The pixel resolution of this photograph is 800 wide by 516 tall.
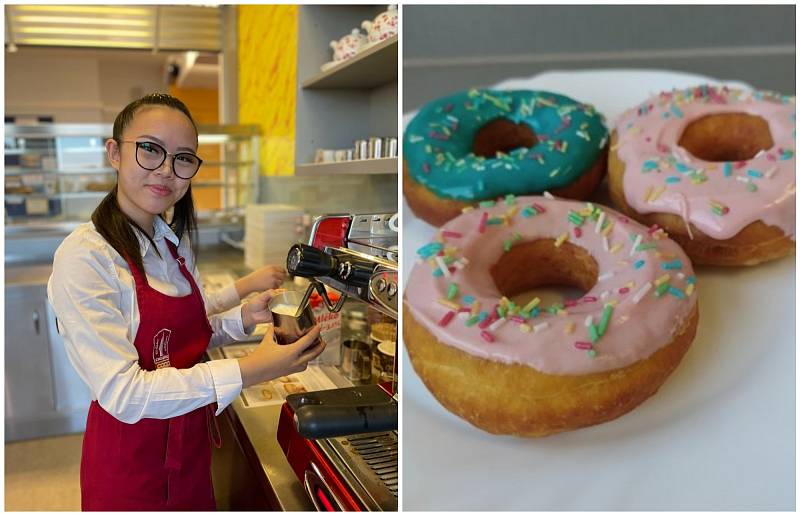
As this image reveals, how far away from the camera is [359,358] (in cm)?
137

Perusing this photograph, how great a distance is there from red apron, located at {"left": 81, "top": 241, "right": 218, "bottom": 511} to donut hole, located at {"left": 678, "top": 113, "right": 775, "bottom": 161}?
3.16 feet

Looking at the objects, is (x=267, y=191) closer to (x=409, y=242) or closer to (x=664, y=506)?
Result: (x=409, y=242)

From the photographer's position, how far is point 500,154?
1.25 metres

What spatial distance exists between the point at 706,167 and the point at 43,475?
2.29 meters

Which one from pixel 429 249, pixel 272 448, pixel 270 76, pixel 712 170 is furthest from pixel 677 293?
pixel 270 76

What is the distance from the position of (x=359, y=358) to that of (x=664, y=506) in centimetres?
72

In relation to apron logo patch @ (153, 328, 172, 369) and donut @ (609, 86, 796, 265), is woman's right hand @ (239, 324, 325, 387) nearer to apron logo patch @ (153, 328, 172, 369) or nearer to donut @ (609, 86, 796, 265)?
apron logo patch @ (153, 328, 172, 369)

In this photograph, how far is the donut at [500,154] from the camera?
120cm

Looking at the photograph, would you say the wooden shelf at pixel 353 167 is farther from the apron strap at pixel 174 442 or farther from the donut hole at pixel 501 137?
the apron strap at pixel 174 442

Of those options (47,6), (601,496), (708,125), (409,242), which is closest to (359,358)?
(409,242)

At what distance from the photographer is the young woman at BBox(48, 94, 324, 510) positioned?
0.94 metres

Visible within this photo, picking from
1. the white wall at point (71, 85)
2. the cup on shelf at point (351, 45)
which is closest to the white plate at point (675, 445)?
the cup on shelf at point (351, 45)

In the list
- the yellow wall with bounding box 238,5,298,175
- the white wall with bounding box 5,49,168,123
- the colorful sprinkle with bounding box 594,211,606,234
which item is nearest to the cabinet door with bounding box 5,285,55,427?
the yellow wall with bounding box 238,5,298,175

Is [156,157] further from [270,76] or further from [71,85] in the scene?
[71,85]
